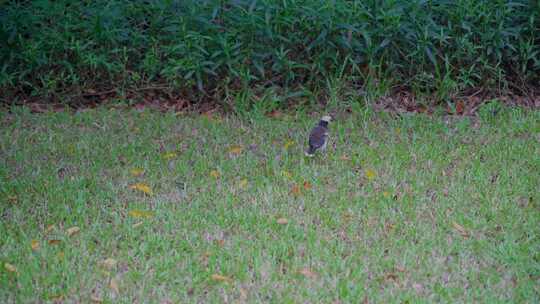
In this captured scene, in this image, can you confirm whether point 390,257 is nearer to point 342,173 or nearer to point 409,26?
point 342,173

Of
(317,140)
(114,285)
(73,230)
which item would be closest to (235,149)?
(317,140)

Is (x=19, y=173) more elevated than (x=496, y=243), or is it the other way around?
(x=496, y=243)

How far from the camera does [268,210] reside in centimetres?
530

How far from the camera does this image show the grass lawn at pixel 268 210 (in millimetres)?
4281

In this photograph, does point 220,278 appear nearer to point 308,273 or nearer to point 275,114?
point 308,273

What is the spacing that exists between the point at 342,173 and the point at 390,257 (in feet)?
5.15

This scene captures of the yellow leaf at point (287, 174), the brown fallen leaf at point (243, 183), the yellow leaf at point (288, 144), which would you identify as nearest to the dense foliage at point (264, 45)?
the yellow leaf at point (288, 144)

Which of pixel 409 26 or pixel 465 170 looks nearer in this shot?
pixel 465 170

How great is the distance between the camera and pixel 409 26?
7773 mm

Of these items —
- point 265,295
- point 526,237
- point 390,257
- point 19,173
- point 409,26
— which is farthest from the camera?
point 409,26

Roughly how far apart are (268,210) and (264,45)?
9.94 feet

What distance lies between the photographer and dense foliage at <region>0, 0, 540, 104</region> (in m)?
7.76

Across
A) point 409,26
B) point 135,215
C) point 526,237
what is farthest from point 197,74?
point 526,237

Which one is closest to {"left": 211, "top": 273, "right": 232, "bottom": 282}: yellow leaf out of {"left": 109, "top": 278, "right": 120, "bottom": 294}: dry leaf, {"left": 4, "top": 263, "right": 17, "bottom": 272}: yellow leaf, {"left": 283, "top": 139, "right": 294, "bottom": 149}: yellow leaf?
{"left": 109, "top": 278, "right": 120, "bottom": 294}: dry leaf
